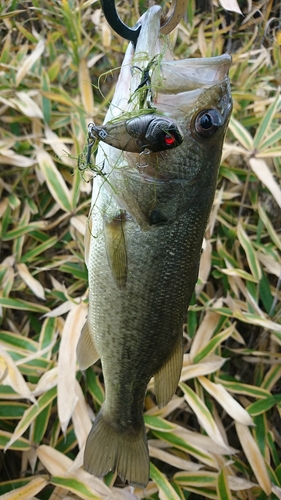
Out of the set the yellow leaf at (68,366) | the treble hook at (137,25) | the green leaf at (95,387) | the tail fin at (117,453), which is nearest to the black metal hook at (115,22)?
the treble hook at (137,25)

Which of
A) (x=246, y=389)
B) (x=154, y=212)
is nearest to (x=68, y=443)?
(x=246, y=389)

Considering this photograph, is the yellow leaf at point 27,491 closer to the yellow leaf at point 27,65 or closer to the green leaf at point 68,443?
the green leaf at point 68,443

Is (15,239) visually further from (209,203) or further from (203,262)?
(209,203)

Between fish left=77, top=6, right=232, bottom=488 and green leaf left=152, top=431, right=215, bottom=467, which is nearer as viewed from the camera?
fish left=77, top=6, right=232, bottom=488

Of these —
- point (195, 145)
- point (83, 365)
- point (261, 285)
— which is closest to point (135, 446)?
point (83, 365)

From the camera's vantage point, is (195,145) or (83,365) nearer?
(195,145)

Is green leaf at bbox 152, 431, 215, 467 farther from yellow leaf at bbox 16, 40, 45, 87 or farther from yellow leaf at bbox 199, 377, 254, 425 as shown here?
yellow leaf at bbox 16, 40, 45, 87

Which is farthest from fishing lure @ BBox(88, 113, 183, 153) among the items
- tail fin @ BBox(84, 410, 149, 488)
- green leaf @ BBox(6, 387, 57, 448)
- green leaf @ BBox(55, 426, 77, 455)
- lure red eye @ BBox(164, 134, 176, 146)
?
green leaf @ BBox(55, 426, 77, 455)
